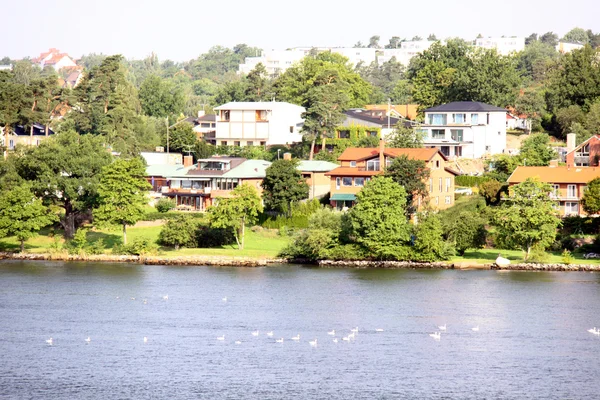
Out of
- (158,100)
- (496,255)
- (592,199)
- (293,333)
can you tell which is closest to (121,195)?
(496,255)

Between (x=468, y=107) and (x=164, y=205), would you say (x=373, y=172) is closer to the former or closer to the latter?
(x=164, y=205)

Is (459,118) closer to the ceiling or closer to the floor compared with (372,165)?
closer to the ceiling

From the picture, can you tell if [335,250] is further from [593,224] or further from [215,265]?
[593,224]

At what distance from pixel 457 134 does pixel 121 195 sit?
128ft

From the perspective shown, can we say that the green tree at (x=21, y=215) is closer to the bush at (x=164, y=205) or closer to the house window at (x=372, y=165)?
the bush at (x=164, y=205)

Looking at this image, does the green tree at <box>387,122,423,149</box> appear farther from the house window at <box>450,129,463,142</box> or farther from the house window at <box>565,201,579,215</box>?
the house window at <box>565,201,579,215</box>

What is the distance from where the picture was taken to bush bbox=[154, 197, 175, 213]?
9050cm

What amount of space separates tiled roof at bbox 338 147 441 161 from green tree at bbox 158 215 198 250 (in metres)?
16.9

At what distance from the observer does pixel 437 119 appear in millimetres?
109875

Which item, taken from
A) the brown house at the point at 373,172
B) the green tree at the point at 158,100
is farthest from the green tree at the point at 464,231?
the green tree at the point at 158,100

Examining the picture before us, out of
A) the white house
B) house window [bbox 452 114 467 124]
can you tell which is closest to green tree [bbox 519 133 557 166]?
house window [bbox 452 114 467 124]

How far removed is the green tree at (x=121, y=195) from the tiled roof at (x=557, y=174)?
2851cm

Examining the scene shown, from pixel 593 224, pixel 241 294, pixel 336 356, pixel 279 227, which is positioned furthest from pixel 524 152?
pixel 336 356

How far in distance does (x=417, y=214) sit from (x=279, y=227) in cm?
1203
